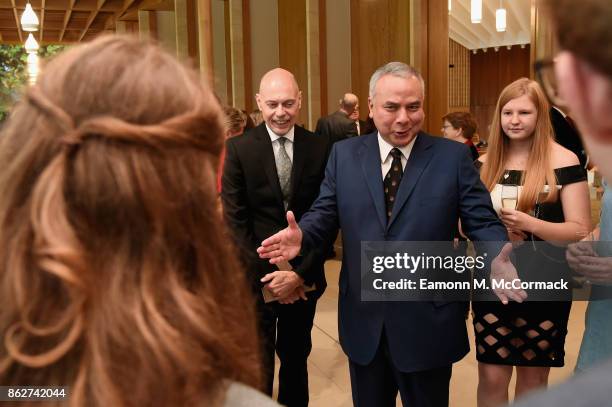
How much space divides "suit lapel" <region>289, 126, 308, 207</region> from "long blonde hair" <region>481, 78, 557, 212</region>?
0.88 m

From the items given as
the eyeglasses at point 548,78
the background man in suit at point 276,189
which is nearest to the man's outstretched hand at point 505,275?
the background man in suit at point 276,189

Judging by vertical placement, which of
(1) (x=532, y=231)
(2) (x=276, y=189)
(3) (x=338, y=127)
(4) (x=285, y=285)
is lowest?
(4) (x=285, y=285)

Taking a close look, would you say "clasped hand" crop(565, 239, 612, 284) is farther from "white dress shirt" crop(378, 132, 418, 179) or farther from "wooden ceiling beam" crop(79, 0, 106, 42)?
"wooden ceiling beam" crop(79, 0, 106, 42)

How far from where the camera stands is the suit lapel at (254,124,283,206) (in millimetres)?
2982

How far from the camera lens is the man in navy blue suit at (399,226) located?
2295 millimetres

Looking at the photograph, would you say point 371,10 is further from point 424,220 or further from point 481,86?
point 481,86

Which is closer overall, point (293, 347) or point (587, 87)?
point (587, 87)

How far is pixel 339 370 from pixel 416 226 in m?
2.00

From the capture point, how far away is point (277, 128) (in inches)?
122

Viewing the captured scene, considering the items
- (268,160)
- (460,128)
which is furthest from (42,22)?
(268,160)

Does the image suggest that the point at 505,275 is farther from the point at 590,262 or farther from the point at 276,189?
the point at 276,189

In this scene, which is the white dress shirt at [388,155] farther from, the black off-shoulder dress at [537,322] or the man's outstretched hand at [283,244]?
the black off-shoulder dress at [537,322]

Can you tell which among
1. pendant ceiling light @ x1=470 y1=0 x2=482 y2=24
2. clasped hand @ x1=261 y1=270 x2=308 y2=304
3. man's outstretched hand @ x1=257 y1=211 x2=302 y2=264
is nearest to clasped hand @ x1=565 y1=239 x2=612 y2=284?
man's outstretched hand @ x1=257 y1=211 x2=302 y2=264

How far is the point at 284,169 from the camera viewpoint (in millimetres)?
3062
